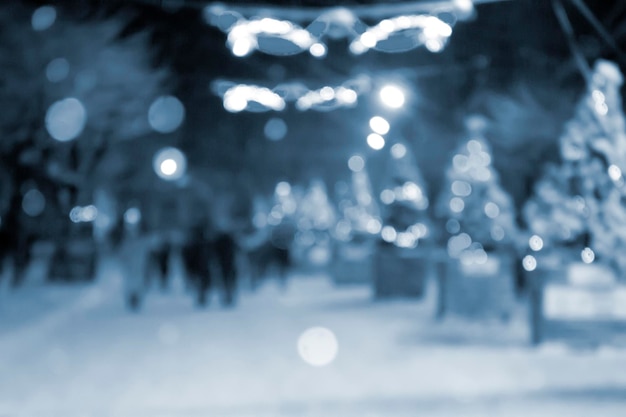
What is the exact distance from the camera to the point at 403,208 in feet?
59.9

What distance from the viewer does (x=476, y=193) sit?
18.8m

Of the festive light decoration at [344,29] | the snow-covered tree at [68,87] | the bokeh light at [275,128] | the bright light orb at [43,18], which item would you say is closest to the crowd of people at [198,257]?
the snow-covered tree at [68,87]

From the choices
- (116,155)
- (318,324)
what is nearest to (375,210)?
(116,155)

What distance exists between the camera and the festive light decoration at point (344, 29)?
9.54 meters

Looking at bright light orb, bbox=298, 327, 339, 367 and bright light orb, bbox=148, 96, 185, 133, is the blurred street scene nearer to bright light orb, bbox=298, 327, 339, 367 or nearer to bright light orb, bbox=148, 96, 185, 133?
bright light orb, bbox=298, 327, 339, 367

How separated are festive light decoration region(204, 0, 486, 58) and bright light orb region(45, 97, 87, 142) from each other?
37.2 feet

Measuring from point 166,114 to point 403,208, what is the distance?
15.5m

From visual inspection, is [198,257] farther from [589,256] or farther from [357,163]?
[357,163]

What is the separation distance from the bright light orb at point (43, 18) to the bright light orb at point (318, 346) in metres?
10.3

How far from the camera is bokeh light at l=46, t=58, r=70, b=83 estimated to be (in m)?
19.4

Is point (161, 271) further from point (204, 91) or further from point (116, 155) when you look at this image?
point (204, 91)

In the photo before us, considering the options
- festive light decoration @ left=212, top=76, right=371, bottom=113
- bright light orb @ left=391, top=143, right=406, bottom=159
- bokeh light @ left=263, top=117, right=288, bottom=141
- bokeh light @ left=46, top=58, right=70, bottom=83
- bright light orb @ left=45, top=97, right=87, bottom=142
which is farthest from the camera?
bokeh light @ left=263, top=117, right=288, bottom=141

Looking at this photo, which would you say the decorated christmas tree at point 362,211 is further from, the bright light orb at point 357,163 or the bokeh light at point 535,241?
the bokeh light at point 535,241

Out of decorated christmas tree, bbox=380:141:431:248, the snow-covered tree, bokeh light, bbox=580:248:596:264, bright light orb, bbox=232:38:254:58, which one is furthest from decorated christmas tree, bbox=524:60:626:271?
the snow-covered tree
